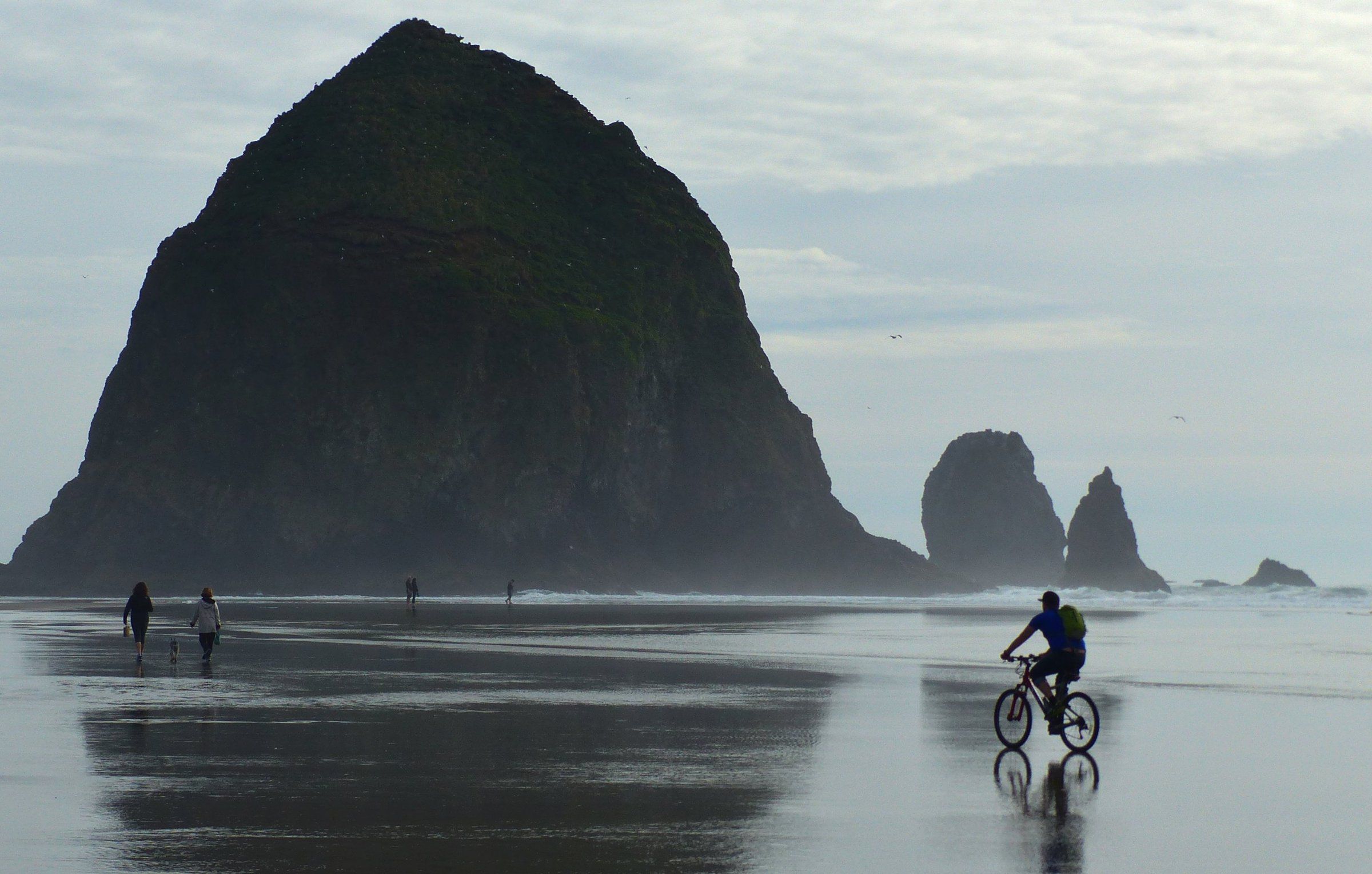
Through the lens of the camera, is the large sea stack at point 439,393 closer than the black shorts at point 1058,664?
No

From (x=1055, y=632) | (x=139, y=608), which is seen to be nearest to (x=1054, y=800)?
(x=1055, y=632)

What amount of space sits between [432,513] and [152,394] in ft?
82.5

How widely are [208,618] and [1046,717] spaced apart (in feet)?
64.9

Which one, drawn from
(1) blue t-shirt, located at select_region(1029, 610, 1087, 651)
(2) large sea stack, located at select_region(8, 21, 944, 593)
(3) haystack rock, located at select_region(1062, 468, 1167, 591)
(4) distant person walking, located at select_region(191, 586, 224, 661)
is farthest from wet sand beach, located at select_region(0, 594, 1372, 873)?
(3) haystack rock, located at select_region(1062, 468, 1167, 591)

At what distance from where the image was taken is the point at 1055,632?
1789 cm

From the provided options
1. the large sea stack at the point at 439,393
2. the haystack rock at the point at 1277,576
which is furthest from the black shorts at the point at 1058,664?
the haystack rock at the point at 1277,576

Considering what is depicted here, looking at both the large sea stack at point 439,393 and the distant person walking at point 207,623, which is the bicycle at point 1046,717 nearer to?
the distant person walking at point 207,623

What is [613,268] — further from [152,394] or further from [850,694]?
[850,694]

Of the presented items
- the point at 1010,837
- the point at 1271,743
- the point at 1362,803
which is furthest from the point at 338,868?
the point at 1271,743

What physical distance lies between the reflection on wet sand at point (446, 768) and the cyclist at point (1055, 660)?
9.75 ft

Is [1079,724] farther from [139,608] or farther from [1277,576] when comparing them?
[1277,576]

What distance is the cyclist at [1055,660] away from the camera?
1755 cm

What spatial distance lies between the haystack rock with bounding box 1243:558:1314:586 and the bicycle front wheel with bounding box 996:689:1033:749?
183m

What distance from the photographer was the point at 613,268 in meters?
132
